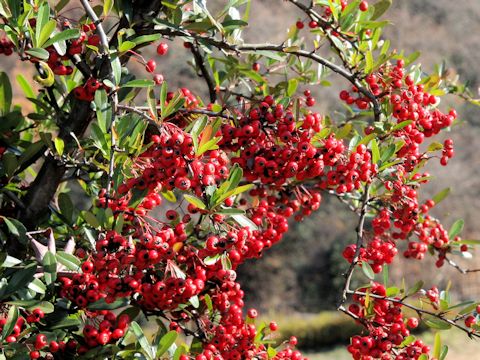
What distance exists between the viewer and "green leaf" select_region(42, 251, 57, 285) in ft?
5.32

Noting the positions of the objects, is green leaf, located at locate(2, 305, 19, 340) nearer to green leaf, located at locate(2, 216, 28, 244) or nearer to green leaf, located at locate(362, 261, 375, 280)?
green leaf, located at locate(2, 216, 28, 244)

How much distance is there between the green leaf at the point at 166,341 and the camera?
5.49ft

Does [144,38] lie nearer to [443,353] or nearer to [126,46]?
[126,46]

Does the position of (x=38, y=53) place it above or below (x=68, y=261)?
above

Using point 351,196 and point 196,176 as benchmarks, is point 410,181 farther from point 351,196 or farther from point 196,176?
point 196,176

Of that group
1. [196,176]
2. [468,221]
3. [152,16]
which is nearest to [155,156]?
[196,176]

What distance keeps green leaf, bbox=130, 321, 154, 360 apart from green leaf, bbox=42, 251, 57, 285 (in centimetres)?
21

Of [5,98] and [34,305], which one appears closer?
[34,305]

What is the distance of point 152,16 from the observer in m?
1.90

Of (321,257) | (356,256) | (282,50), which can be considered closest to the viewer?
(356,256)

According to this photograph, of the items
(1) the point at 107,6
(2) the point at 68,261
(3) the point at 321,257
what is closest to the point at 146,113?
(1) the point at 107,6

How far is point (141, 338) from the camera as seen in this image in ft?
5.51

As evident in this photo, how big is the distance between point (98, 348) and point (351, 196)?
3.36 ft

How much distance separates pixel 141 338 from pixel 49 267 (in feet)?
0.90
